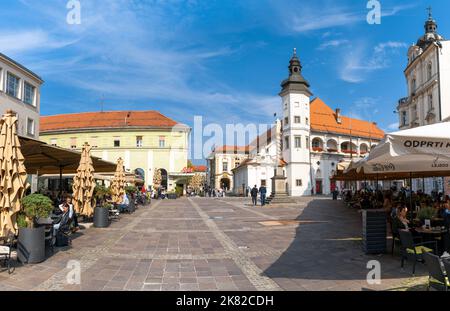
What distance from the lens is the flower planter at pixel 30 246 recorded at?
275 inches

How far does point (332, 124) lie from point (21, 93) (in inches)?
2197

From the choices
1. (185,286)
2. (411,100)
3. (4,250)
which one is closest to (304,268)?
(185,286)

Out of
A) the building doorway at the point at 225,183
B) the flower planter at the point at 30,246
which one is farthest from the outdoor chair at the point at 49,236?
the building doorway at the point at 225,183

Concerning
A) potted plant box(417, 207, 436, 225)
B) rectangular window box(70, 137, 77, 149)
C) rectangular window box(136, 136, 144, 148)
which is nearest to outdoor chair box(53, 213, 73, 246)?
potted plant box(417, 207, 436, 225)

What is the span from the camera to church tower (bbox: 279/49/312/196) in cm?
5688

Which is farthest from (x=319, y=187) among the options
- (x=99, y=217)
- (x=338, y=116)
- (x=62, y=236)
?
(x=62, y=236)

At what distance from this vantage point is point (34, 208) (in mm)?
7406

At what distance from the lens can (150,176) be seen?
5816 centimetres

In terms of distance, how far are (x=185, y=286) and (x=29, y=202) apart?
171 inches

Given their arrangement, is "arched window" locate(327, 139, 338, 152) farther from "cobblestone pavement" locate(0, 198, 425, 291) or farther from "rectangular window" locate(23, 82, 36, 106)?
"cobblestone pavement" locate(0, 198, 425, 291)

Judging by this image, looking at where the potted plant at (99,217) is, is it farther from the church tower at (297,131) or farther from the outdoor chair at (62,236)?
the church tower at (297,131)

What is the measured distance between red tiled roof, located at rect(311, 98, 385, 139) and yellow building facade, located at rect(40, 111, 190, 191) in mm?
26180

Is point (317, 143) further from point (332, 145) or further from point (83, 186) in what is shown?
point (83, 186)

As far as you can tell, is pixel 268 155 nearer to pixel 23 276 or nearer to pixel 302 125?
pixel 302 125
